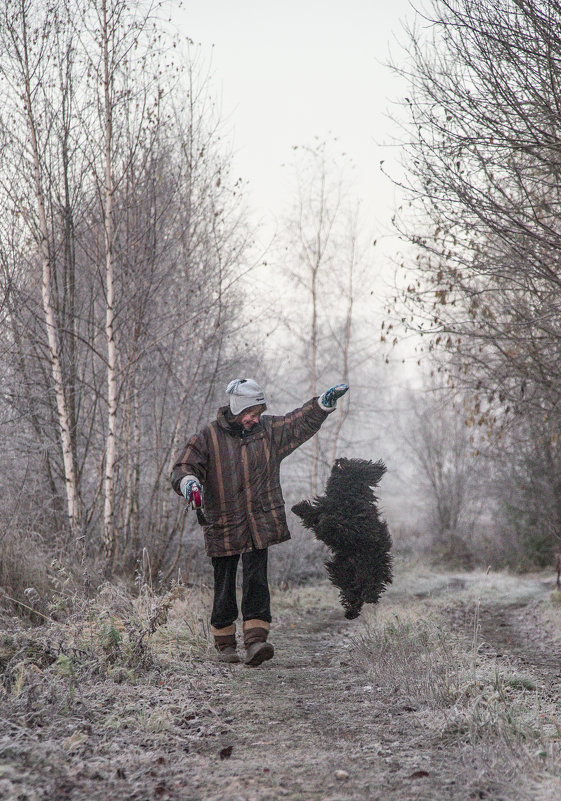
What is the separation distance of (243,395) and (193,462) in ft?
2.04

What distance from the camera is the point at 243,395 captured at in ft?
17.4

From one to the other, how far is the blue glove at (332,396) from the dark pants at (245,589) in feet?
3.87

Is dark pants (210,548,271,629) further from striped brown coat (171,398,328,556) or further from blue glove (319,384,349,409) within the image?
blue glove (319,384,349,409)

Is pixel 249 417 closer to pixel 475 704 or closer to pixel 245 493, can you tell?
pixel 245 493

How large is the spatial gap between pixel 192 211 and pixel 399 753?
7.48 meters

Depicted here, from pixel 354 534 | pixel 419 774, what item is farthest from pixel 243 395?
pixel 419 774

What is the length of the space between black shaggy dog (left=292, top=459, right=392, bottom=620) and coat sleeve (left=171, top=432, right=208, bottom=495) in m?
0.79

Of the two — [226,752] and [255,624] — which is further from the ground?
[255,624]

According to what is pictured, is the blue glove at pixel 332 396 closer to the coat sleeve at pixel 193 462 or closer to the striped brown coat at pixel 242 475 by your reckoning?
the striped brown coat at pixel 242 475

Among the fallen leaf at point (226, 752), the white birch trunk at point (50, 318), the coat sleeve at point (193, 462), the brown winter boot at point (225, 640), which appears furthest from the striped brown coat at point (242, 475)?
the white birch trunk at point (50, 318)

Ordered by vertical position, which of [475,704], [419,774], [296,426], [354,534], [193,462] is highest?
[296,426]

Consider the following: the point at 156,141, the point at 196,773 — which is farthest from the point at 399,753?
the point at 156,141

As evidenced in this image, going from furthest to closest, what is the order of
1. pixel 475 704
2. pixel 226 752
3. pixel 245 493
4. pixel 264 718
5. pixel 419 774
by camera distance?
pixel 245 493 < pixel 264 718 < pixel 475 704 < pixel 226 752 < pixel 419 774

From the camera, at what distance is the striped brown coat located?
518 centimetres
